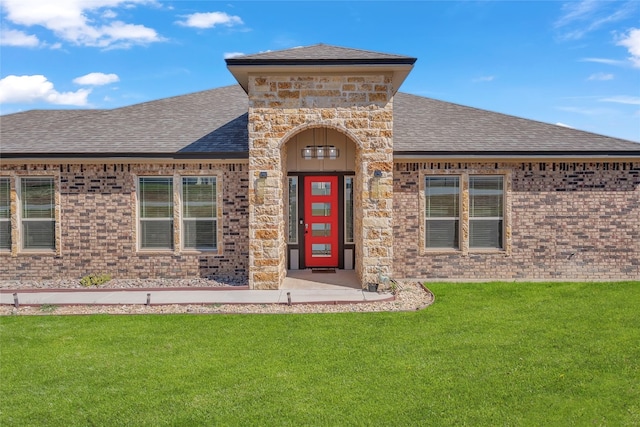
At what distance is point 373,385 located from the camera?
465 centimetres

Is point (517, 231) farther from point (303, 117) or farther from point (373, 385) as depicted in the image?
point (373, 385)

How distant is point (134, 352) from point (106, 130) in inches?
311

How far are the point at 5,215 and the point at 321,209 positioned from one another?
8.01 m

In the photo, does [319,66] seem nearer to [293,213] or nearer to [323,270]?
[293,213]

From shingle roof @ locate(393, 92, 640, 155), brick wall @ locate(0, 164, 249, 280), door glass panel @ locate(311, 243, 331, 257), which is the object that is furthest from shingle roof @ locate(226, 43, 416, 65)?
door glass panel @ locate(311, 243, 331, 257)

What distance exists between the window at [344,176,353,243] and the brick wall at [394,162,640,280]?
1.44 metres

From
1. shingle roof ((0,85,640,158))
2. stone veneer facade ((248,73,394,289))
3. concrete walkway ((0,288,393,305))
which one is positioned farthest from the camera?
shingle roof ((0,85,640,158))

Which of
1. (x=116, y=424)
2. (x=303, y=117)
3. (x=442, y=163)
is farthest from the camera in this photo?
(x=442, y=163)

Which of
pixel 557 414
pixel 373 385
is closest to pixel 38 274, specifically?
pixel 373 385

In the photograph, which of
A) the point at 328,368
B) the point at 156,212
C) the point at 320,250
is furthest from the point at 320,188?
the point at 328,368

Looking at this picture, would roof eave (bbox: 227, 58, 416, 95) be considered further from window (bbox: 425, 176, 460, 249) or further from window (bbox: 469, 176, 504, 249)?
window (bbox: 469, 176, 504, 249)

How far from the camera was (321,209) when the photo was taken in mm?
11375

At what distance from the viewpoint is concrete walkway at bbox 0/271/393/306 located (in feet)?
26.7

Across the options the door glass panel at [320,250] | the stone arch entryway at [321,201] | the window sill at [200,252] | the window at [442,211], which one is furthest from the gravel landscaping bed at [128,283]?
the window at [442,211]
